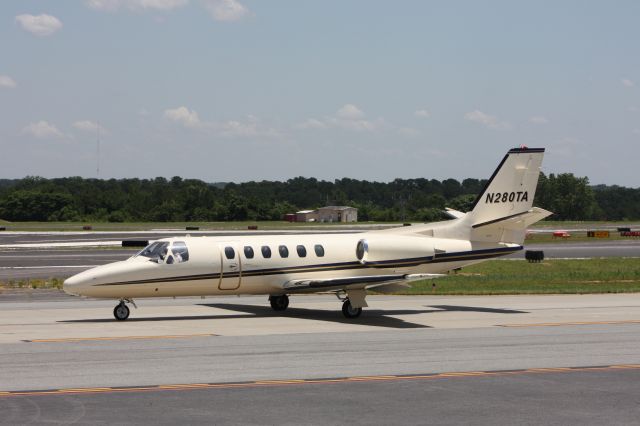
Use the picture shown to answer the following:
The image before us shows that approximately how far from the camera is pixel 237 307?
34031 mm

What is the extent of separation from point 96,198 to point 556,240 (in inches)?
3702

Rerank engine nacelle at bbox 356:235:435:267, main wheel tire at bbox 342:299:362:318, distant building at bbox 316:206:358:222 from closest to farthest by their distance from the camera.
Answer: main wheel tire at bbox 342:299:362:318 → engine nacelle at bbox 356:235:435:267 → distant building at bbox 316:206:358:222

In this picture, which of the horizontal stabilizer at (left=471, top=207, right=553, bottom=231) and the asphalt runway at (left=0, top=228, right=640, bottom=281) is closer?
the horizontal stabilizer at (left=471, top=207, right=553, bottom=231)

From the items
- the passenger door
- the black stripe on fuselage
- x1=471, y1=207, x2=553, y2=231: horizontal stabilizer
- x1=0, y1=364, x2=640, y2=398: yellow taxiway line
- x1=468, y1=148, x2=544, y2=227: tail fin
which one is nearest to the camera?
x1=0, y1=364, x2=640, y2=398: yellow taxiway line

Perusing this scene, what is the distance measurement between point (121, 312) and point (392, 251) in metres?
9.29

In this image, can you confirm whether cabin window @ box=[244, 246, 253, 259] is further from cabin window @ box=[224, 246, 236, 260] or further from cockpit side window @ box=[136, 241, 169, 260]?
cockpit side window @ box=[136, 241, 169, 260]

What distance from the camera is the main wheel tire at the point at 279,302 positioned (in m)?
32.7

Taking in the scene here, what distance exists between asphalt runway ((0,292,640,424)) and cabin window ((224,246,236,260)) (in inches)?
80.4

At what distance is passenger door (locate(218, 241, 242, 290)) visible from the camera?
30.2 metres

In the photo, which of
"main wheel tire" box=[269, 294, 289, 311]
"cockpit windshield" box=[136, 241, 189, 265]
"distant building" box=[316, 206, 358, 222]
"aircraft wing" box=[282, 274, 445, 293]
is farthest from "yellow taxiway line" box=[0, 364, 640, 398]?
"distant building" box=[316, 206, 358, 222]

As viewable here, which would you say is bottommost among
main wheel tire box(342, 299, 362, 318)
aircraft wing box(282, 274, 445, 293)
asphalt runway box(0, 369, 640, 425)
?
asphalt runway box(0, 369, 640, 425)

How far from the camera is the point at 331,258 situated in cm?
3186

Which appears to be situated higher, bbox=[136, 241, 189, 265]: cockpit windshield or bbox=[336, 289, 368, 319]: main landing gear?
bbox=[136, 241, 189, 265]: cockpit windshield

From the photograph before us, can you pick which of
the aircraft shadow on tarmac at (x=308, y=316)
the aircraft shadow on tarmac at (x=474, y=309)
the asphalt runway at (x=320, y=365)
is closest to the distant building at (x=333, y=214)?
the aircraft shadow on tarmac at (x=474, y=309)
